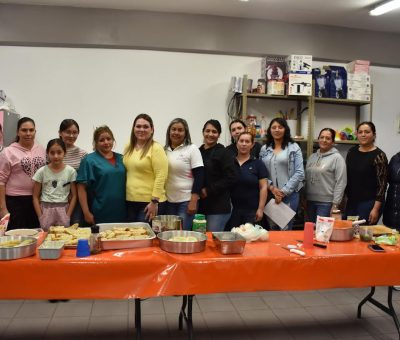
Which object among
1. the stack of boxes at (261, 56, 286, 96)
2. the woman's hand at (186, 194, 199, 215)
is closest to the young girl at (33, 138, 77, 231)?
the woman's hand at (186, 194, 199, 215)

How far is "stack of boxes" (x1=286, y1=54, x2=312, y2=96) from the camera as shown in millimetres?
3840

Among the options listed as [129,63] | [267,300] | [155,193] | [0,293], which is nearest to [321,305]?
[267,300]

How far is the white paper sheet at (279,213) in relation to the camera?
121 inches

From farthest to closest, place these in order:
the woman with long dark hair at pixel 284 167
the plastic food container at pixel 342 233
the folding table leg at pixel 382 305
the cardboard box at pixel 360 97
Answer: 1. the cardboard box at pixel 360 97
2. the woman with long dark hair at pixel 284 167
3. the folding table leg at pixel 382 305
4. the plastic food container at pixel 342 233

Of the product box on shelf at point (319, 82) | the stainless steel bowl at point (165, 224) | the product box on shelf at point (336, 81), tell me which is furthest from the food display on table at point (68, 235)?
the product box on shelf at point (336, 81)

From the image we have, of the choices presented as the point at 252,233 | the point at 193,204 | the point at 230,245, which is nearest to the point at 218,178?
the point at 193,204

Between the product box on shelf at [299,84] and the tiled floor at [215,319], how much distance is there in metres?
2.10

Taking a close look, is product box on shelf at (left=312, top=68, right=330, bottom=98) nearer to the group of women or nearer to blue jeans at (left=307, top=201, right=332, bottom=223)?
the group of women

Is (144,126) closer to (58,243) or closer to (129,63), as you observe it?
(58,243)

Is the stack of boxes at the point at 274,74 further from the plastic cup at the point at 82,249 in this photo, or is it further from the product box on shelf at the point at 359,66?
the plastic cup at the point at 82,249

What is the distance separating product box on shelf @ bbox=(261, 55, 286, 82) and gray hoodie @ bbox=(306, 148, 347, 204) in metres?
1.13

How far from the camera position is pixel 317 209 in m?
3.31

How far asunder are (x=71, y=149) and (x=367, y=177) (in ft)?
8.58

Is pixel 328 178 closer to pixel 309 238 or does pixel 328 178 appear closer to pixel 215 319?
pixel 309 238
